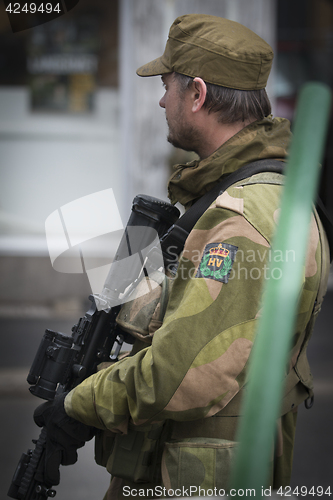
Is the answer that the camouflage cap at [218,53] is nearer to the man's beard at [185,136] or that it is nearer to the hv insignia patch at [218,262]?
the man's beard at [185,136]

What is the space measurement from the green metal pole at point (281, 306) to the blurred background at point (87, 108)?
5678 mm

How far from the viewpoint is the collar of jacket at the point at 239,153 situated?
1507 millimetres

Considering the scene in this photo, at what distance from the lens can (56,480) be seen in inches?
63.8

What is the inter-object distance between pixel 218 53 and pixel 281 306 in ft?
3.90

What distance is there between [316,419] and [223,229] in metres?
3.17

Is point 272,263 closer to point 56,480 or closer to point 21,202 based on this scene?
point 56,480

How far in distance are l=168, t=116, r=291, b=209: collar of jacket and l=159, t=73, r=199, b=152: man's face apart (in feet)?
0.32

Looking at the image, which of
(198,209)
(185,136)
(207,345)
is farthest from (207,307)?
(185,136)

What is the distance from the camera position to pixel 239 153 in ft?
4.96

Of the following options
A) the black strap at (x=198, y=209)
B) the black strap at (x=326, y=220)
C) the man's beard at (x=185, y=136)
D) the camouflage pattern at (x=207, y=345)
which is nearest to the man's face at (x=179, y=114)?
the man's beard at (x=185, y=136)

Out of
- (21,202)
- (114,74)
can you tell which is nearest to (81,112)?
(114,74)

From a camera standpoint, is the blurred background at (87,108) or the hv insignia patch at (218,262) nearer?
the hv insignia patch at (218,262)

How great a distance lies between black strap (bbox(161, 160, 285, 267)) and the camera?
4.75 ft

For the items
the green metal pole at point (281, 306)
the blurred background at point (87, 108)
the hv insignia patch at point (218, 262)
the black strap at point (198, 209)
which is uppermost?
the blurred background at point (87, 108)
